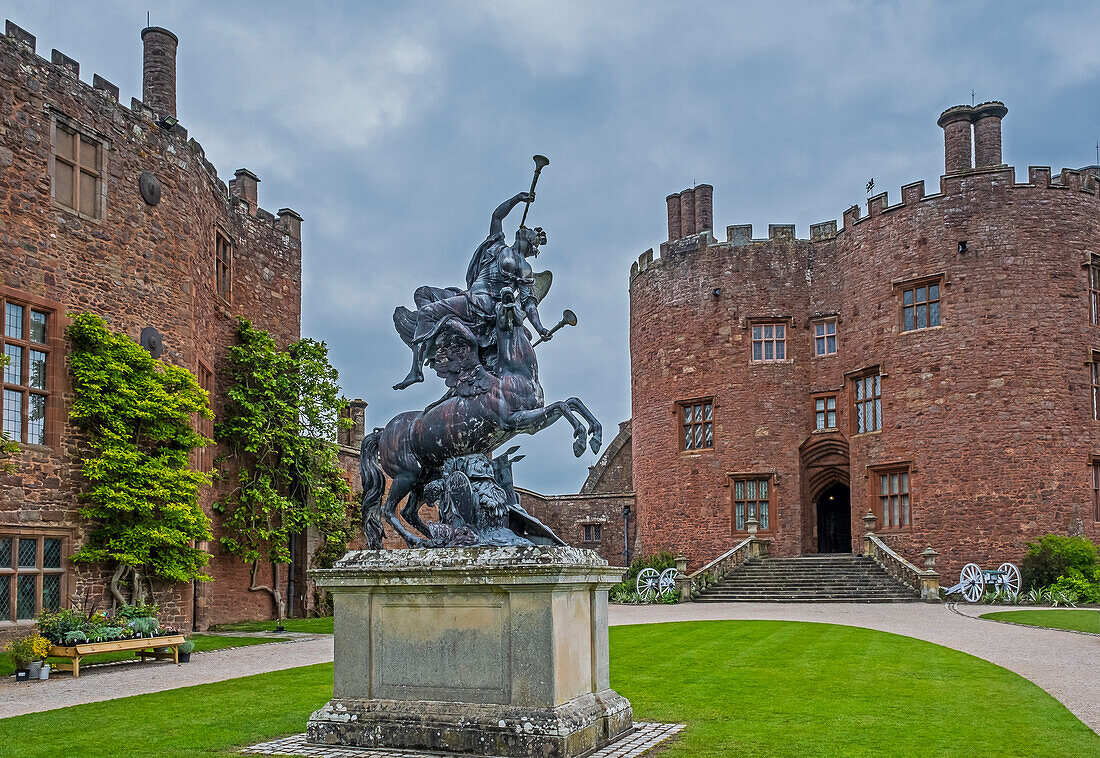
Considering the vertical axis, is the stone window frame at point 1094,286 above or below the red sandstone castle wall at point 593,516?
above

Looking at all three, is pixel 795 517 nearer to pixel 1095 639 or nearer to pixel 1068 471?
pixel 1068 471

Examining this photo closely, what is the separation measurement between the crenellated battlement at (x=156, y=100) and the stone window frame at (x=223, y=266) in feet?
3.00

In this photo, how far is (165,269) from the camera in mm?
18734

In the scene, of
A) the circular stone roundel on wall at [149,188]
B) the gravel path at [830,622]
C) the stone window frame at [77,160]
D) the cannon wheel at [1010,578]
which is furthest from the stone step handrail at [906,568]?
the stone window frame at [77,160]

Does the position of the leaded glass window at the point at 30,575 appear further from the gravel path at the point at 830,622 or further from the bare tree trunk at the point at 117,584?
the gravel path at the point at 830,622

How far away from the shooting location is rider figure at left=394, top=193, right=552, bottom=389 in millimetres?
8719

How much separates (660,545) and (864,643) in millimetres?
19136

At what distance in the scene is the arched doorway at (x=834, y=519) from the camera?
33.9 m

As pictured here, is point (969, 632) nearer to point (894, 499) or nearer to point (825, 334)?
point (894, 499)

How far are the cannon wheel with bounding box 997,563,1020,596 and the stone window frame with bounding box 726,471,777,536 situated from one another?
22.8ft

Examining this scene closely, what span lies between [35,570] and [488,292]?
10.6 metres

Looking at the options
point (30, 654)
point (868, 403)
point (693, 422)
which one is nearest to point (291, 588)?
point (30, 654)

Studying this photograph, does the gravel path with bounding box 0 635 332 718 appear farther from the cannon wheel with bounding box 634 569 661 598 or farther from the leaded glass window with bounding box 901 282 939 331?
the leaded glass window with bounding box 901 282 939 331

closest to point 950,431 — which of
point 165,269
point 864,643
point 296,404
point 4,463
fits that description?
point 864,643
